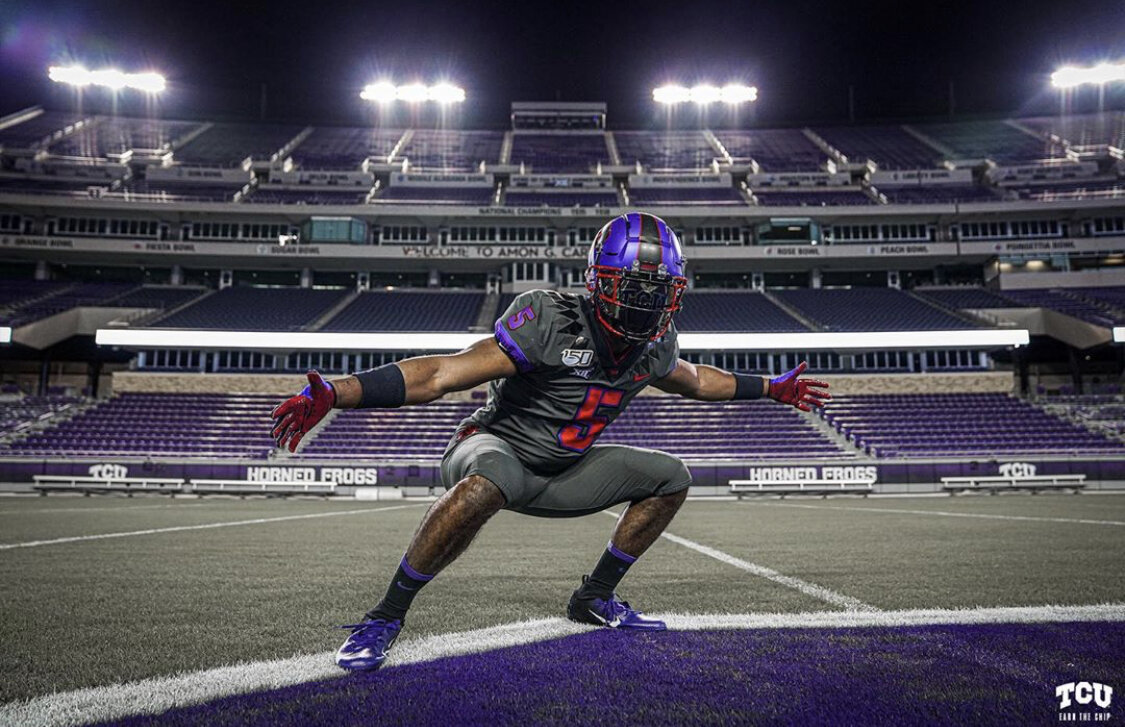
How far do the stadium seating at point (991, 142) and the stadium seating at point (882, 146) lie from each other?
176 cm

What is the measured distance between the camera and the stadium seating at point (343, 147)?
43938 millimetres

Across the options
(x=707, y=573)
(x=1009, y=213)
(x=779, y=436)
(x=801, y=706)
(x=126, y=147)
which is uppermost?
A: (x=126, y=147)

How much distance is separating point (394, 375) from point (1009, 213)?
141 ft

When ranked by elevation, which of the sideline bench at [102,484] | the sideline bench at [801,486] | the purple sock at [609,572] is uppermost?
the purple sock at [609,572]

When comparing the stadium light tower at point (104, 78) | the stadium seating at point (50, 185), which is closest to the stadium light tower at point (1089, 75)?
the stadium seating at point (50, 185)

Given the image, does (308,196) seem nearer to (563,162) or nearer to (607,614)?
(563,162)

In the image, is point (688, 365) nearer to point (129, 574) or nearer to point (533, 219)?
point (129, 574)

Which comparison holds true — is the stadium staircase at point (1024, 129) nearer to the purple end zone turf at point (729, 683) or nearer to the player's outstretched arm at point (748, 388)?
the player's outstretched arm at point (748, 388)

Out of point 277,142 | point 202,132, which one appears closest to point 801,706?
point 277,142

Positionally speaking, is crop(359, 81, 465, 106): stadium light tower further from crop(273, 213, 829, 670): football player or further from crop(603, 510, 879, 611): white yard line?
crop(273, 213, 829, 670): football player

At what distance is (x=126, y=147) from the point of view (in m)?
43.3

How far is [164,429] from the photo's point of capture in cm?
2703

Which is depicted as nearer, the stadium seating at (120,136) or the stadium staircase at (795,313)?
the stadium staircase at (795,313)

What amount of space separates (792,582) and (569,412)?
2235 millimetres
